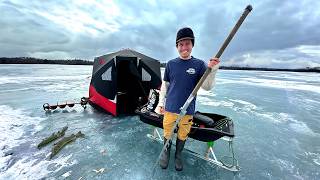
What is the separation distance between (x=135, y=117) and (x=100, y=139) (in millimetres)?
2042

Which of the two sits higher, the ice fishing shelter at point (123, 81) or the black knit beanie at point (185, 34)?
the black knit beanie at point (185, 34)

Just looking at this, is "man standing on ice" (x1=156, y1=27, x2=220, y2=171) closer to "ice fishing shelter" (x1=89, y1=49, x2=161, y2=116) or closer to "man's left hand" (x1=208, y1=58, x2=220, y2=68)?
"man's left hand" (x1=208, y1=58, x2=220, y2=68)

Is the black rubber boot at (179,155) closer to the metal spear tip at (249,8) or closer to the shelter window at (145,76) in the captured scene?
the metal spear tip at (249,8)

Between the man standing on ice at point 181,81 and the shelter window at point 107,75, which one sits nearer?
the man standing on ice at point 181,81

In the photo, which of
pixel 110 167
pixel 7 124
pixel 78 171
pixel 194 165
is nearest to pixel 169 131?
pixel 194 165

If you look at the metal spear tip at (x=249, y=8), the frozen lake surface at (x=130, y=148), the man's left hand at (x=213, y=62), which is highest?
the metal spear tip at (x=249, y=8)

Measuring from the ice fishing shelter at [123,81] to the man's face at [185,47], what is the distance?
4046 millimetres

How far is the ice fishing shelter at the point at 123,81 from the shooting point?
7000mm

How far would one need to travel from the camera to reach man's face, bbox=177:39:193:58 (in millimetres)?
3188

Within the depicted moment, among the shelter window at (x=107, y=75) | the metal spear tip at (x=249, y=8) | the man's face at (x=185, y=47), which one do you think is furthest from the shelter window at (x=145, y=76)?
the metal spear tip at (x=249, y=8)

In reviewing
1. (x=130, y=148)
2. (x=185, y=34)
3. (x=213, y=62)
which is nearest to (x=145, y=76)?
(x=130, y=148)

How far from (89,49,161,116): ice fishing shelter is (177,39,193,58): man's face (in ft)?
13.3

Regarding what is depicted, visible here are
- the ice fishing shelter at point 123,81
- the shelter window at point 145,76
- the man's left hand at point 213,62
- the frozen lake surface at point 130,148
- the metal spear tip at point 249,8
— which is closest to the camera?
the metal spear tip at point 249,8

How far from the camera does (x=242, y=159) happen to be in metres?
4.21
